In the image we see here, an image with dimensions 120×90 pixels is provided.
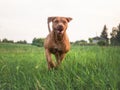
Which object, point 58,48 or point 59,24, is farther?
point 58,48

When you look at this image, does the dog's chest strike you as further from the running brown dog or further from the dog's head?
the dog's head

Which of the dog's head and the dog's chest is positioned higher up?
the dog's head

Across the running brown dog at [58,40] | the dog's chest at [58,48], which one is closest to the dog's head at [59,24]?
the running brown dog at [58,40]

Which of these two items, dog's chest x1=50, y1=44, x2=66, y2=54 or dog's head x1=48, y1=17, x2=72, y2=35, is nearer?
dog's head x1=48, y1=17, x2=72, y2=35

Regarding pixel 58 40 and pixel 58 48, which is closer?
pixel 58 48

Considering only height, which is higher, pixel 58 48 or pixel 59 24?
pixel 59 24

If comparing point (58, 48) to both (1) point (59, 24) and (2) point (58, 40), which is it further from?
(1) point (59, 24)

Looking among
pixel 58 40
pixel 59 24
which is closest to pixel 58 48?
pixel 58 40

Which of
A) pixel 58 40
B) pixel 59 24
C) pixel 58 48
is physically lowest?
pixel 58 48

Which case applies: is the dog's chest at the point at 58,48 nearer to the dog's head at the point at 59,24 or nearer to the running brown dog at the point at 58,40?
the running brown dog at the point at 58,40

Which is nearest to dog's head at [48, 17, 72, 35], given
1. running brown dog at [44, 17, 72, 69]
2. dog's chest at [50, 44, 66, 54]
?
running brown dog at [44, 17, 72, 69]

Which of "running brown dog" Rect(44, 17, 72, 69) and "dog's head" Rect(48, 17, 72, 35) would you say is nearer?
"dog's head" Rect(48, 17, 72, 35)

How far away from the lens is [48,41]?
8.04 metres

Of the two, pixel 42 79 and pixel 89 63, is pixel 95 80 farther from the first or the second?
pixel 89 63
